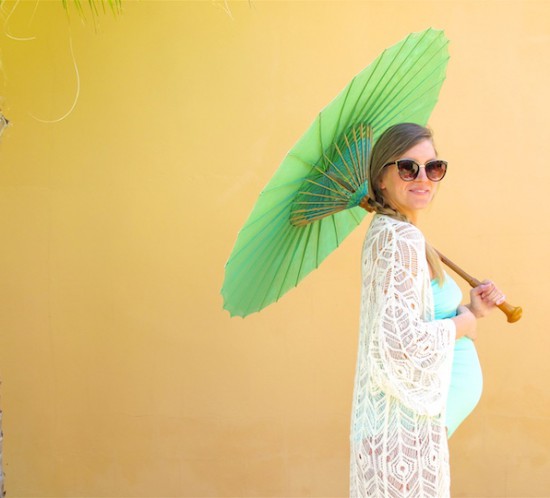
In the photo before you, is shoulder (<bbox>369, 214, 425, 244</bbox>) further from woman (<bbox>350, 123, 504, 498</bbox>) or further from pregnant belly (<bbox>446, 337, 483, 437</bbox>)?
pregnant belly (<bbox>446, 337, 483, 437</bbox>)

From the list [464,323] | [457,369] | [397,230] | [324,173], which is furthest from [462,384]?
[324,173]

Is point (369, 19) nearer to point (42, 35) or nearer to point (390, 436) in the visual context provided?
point (42, 35)

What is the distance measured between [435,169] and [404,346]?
1.84 feet

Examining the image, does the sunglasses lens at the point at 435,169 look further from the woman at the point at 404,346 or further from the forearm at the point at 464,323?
the forearm at the point at 464,323

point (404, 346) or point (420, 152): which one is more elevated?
point (420, 152)

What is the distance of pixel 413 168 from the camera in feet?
8.81

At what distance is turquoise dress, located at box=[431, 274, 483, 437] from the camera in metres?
2.68

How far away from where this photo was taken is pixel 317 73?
14.3ft

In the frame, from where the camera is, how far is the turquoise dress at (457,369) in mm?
2684

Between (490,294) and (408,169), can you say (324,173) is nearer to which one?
(408,169)

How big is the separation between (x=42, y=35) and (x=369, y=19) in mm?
1622

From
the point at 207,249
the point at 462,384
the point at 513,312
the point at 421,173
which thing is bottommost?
the point at 462,384

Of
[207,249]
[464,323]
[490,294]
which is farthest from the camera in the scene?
[207,249]

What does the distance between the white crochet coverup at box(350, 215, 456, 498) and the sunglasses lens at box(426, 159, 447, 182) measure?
0.68 feet
